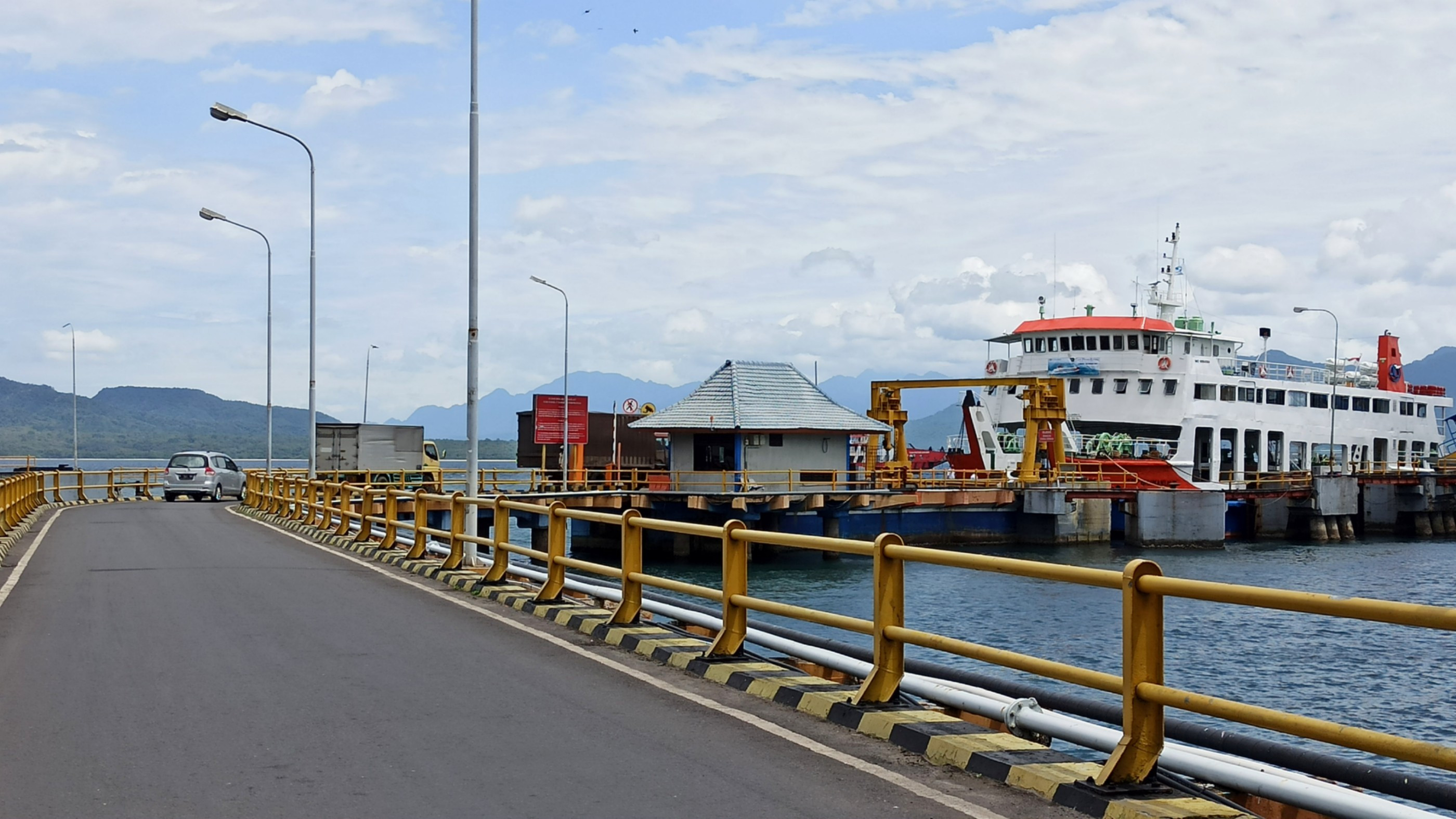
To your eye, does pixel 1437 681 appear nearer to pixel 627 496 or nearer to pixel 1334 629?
pixel 1334 629

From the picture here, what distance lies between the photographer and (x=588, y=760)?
6785mm

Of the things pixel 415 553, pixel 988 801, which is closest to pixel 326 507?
pixel 415 553

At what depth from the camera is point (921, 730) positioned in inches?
278

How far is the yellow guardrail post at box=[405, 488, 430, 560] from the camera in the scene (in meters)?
18.4

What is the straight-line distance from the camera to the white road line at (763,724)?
594 centimetres

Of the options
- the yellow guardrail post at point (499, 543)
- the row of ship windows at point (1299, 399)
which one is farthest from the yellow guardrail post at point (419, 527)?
the row of ship windows at point (1299, 399)

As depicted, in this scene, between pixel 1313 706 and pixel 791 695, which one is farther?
pixel 1313 706

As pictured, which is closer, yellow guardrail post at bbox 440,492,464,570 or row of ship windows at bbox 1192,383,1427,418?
yellow guardrail post at bbox 440,492,464,570

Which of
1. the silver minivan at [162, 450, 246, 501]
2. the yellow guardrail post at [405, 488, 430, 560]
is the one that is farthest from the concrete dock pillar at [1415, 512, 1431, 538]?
the yellow guardrail post at [405, 488, 430, 560]

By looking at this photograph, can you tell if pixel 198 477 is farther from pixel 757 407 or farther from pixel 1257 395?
pixel 1257 395

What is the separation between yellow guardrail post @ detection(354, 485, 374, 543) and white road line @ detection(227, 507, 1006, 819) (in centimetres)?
795

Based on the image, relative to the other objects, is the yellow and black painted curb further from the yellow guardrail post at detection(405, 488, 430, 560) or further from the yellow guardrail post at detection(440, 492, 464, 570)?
the yellow guardrail post at detection(405, 488, 430, 560)

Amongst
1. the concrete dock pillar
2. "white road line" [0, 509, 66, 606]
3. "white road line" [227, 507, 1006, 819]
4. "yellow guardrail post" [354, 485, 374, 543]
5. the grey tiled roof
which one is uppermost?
the grey tiled roof

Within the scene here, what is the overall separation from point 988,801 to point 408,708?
3.88 meters
